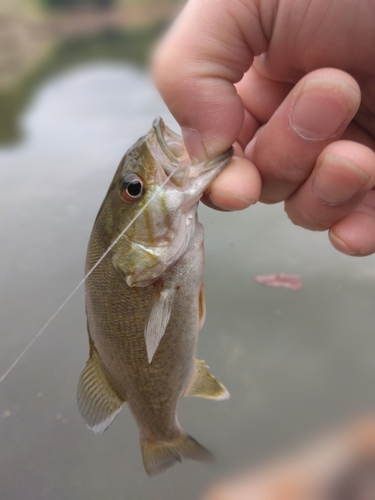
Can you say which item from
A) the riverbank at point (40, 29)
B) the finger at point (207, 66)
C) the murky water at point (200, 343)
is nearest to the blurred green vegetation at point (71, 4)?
the riverbank at point (40, 29)

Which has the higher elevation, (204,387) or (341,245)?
(341,245)

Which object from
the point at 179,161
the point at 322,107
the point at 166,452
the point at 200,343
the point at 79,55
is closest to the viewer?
the point at 322,107

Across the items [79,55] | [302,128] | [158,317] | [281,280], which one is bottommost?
[79,55]

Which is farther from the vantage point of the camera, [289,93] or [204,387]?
[204,387]

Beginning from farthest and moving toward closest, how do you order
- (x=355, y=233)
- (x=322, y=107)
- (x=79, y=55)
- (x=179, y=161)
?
(x=79, y=55)
(x=355, y=233)
(x=179, y=161)
(x=322, y=107)

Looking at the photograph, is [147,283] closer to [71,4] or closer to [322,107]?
[322,107]

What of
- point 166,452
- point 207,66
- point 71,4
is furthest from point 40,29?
point 166,452

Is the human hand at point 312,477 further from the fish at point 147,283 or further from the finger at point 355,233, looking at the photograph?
the finger at point 355,233

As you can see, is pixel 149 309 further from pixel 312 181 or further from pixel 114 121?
pixel 114 121
